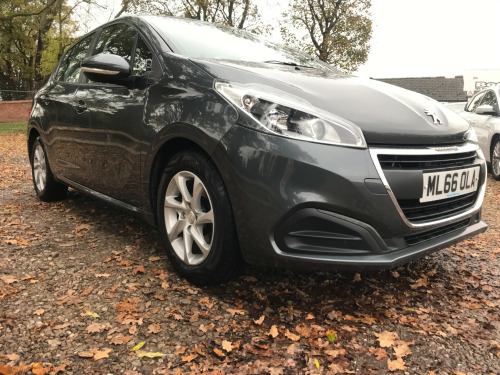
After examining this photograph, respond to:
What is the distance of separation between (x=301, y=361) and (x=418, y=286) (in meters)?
1.18

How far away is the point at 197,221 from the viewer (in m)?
2.64

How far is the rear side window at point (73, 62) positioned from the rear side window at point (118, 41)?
0.32 m

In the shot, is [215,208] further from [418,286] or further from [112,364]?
[418,286]

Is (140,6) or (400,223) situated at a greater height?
(140,6)

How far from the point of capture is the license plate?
2365mm

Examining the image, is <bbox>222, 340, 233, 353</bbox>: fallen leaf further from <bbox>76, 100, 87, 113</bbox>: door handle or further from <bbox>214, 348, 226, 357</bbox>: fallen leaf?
<bbox>76, 100, 87, 113</bbox>: door handle

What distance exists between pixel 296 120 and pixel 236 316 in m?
1.07

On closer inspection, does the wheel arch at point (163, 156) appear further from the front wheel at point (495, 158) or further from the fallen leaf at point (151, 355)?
the front wheel at point (495, 158)

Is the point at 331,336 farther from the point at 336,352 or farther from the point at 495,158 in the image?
the point at 495,158

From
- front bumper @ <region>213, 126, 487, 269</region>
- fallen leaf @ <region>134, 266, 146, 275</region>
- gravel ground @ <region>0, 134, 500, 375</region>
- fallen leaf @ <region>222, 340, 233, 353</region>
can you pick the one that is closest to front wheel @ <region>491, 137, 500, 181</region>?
gravel ground @ <region>0, 134, 500, 375</region>

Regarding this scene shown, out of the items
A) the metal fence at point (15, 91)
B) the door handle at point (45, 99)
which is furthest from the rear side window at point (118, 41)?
the metal fence at point (15, 91)

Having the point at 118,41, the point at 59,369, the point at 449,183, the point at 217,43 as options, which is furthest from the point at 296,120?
the point at 118,41

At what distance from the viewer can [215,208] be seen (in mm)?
2469

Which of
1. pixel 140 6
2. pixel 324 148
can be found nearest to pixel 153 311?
pixel 324 148
